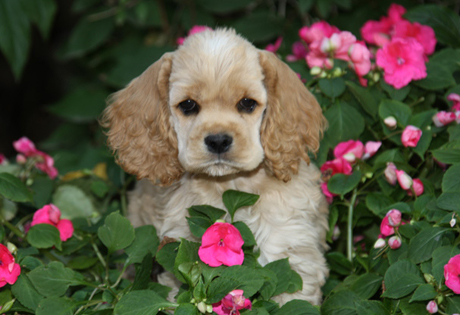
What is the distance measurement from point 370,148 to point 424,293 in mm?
905

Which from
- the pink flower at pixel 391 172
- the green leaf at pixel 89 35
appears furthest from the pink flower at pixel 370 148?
the green leaf at pixel 89 35

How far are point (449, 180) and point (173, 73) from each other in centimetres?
131

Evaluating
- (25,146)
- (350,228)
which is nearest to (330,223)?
(350,228)

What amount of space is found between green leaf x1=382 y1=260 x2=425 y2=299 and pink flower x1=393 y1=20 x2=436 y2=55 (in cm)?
148

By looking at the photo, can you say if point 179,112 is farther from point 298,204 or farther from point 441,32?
point 441,32

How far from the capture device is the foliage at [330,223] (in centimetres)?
251

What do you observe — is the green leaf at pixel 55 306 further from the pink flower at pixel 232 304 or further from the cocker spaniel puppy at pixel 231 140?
the pink flower at pixel 232 304

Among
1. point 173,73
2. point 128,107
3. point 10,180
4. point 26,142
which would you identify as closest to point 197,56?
point 173,73

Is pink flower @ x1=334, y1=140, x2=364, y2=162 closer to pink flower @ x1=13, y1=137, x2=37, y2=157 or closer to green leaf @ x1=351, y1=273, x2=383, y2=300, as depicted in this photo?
green leaf @ x1=351, y1=273, x2=383, y2=300

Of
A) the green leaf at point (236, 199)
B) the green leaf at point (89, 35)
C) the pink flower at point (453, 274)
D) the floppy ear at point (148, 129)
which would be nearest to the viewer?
the pink flower at point (453, 274)

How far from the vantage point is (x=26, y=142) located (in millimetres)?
3670

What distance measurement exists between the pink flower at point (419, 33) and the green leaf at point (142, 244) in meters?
1.79

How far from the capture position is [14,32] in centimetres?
446

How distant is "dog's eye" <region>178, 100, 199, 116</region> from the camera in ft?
8.97
